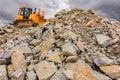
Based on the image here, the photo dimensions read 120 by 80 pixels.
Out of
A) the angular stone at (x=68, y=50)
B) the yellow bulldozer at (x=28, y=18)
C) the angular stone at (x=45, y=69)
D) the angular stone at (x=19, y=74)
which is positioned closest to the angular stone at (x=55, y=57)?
the angular stone at (x=45, y=69)

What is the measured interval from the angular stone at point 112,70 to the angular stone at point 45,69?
2.76 meters

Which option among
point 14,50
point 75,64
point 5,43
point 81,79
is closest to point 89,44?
point 75,64

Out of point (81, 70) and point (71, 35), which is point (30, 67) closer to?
point (81, 70)

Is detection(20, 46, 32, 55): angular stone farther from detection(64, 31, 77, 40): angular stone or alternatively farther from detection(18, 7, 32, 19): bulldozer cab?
detection(18, 7, 32, 19): bulldozer cab

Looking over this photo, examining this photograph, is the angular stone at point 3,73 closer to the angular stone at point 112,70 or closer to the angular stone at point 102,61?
the angular stone at point 102,61

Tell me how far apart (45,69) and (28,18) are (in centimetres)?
1956

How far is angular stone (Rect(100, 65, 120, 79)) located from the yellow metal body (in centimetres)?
1717

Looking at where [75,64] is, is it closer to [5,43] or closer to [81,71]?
[81,71]

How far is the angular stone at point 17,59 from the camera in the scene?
50.0ft

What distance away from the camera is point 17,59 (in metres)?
15.6

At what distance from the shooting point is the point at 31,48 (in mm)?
16844

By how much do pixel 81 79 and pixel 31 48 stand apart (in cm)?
524

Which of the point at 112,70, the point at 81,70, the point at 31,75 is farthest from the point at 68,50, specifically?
the point at 112,70

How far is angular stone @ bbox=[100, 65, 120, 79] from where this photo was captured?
531 inches
